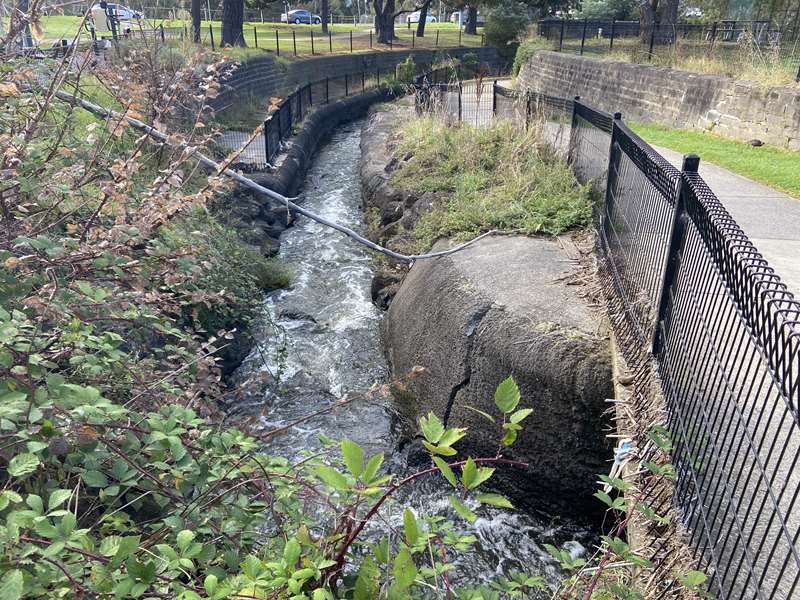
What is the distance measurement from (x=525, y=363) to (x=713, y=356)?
1.57 meters

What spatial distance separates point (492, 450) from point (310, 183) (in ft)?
35.7

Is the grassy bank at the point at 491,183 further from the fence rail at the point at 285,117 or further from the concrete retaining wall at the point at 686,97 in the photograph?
the concrete retaining wall at the point at 686,97

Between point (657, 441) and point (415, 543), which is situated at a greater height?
point (415, 543)

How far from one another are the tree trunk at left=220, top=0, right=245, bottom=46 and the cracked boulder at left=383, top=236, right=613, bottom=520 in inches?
863

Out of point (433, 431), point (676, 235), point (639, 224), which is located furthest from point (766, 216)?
point (433, 431)

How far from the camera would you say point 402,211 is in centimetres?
934

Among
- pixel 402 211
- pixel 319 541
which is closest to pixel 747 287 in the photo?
pixel 319 541

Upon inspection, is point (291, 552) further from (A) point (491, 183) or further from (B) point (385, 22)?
(B) point (385, 22)

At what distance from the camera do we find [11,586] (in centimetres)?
135

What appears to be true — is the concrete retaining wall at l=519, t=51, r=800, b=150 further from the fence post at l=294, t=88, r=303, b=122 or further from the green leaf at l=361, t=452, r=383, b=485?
the green leaf at l=361, t=452, r=383, b=485

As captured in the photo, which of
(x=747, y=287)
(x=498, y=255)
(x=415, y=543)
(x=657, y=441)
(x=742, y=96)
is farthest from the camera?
(x=742, y=96)

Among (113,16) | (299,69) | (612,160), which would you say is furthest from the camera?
(299,69)

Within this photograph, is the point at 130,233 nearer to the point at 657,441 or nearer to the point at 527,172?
the point at 657,441

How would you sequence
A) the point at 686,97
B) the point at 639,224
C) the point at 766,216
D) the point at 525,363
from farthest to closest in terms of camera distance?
the point at 686,97 → the point at 766,216 → the point at 525,363 → the point at 639,224
